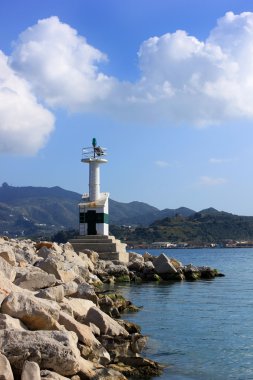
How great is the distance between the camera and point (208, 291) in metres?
25.6

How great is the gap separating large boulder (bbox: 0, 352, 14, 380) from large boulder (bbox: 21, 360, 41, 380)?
0.16 metres

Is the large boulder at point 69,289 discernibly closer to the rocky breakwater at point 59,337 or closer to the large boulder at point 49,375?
the rocky breakwater at point 59,337

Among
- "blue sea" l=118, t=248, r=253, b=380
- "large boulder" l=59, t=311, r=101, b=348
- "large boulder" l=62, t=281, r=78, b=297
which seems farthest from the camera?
"large boulder" l=62, t=281, r=78, b=297

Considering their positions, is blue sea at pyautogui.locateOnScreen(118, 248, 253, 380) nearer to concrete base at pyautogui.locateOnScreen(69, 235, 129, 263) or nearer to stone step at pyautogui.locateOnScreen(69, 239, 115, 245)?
concrete base at pyautogui.locateOnScreen(69, 235, 129, 263)

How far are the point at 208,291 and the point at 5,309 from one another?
1780cm

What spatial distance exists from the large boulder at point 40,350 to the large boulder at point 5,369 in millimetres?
537

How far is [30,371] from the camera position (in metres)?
7.09

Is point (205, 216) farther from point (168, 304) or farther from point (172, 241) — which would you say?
point (168, 304)

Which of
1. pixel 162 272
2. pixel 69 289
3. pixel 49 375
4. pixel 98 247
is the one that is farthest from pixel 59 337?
pixel 98 247

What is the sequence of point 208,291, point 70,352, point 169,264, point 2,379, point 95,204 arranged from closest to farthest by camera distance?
point 2,379, point 70,352, point 208,291, point 169,264, point 95,204

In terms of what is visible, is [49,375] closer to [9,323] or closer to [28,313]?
[9,323]

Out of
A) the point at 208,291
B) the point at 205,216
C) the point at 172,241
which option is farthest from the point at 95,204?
the point at 205,216

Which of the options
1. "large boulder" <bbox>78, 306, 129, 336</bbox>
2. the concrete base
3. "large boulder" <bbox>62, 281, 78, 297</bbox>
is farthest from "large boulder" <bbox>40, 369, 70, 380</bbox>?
the concrete base

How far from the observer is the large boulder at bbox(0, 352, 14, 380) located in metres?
6.89
